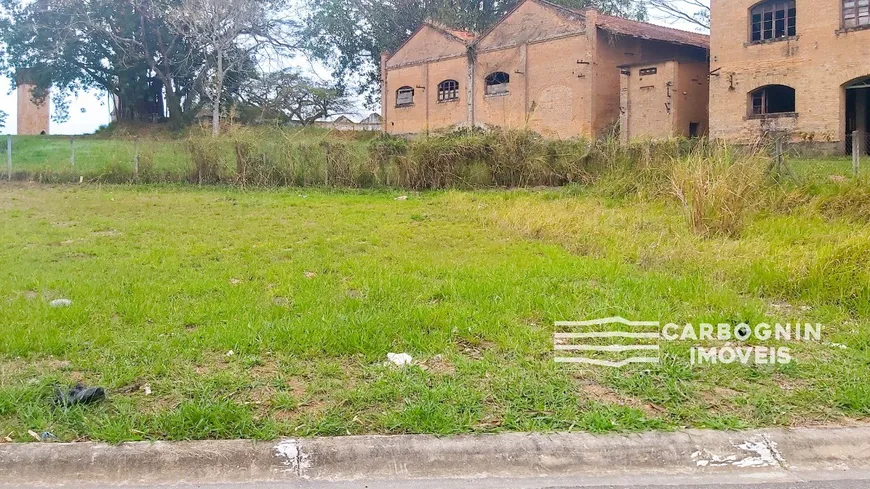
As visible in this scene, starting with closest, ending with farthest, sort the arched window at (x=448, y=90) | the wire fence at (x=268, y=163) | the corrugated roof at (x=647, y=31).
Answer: the wire fence at (x=268, y=163) → the corrugated roof at (x=647, y=31) → the arched window at (x=448, y=90)

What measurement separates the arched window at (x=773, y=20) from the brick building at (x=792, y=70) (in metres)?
0.04

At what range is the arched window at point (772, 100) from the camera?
28844 millimetres

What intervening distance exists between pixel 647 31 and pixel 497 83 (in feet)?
26.1

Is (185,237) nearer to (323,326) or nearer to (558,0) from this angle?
(323,326)

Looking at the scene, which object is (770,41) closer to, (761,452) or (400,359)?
(400,359)

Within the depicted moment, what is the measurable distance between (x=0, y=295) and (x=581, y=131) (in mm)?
29890

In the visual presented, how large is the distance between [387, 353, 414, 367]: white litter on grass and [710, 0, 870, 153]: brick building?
24.7m

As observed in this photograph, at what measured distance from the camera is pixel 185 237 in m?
10.1

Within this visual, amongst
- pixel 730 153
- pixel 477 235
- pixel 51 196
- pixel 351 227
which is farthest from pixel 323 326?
pixel 51 196

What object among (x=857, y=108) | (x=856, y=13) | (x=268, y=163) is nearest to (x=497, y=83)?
(x=857, y=108)

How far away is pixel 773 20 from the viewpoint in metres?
28.0

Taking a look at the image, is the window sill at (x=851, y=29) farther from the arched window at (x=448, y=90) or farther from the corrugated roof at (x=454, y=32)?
the arched window at (x=448, y=90)

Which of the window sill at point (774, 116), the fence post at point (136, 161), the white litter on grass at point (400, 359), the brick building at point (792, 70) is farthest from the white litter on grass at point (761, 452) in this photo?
the window sill at point (774, 116)

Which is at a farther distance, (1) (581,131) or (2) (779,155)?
(1) (581,131)
